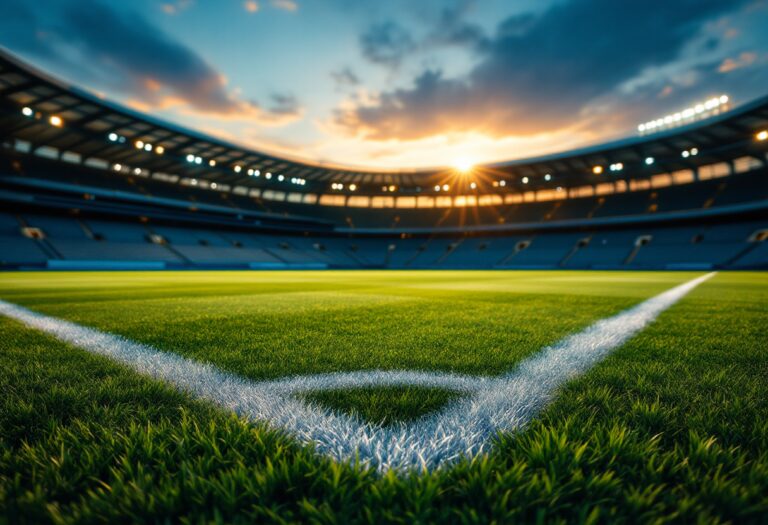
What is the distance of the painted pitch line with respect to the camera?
129 cm

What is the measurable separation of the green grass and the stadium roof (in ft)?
89.7

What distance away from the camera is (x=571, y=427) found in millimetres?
1370

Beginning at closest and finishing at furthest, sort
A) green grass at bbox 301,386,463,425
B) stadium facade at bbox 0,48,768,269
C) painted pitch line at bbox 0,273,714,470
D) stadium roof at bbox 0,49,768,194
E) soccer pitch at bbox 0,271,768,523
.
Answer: soccer pitch at bbox 0,271,768,523
painted pitch line at bbox 0,273,714,470
green grass at bbox 301,386,463,425
stadium roof at bbox 0,49,768,194
stadium facade at bbox 0,48,768,269

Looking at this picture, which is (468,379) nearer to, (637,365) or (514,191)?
(637,365)

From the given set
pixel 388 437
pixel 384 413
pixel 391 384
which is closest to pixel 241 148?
pixel 391 384

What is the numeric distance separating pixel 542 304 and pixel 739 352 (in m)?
3.53

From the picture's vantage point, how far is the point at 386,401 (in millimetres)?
1757

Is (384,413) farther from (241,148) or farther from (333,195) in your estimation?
(333,195)

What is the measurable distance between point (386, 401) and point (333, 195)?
54484 mm

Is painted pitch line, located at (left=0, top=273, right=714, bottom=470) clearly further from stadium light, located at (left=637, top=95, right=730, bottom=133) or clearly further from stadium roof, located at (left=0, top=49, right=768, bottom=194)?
stadium light, located at (left=637, top=95, right=730, bottom=133)

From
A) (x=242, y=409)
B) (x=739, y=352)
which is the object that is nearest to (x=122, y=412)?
(x=242, y=409)

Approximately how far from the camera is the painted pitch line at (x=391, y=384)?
4.22 ft

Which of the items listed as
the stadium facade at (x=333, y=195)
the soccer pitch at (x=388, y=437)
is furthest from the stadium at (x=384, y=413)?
the stadium facade at (x=333, y=195)

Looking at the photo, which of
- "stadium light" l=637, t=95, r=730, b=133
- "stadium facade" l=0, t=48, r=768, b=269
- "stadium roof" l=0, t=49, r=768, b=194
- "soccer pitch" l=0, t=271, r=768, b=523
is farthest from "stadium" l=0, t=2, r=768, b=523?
"stadium light" l=637, t=95, r=730, b=133
